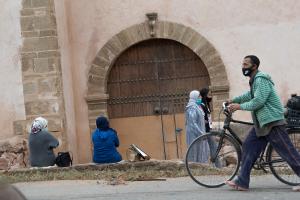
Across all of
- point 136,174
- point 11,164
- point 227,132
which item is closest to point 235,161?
point 227,132

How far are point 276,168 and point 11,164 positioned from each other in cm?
654

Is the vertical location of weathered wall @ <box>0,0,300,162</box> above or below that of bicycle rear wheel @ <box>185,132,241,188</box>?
above

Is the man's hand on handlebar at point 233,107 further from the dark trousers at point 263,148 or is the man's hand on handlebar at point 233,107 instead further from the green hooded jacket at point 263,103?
the dark trousers at point 263,148

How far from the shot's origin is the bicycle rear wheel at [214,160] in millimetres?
7422

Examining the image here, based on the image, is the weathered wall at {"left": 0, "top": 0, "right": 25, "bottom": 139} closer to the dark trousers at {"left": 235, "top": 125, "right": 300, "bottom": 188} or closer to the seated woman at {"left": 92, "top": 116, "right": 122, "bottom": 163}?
the seated woman at {"left": 92, "top": 116, "right": 122, "bottom": 163}

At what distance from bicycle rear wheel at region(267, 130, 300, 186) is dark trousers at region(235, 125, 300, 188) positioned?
0.23m

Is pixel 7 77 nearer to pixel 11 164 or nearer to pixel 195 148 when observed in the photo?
pixel 11 164

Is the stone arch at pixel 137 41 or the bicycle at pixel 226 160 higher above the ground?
the stone arch at pixel 137 41

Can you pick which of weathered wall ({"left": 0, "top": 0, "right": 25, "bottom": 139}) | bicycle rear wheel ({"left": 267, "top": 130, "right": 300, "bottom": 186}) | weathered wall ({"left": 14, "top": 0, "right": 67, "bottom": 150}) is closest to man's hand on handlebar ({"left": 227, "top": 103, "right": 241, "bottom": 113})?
bicycle rear wheel ({"left": 267, "top": 130, "right": 300, "bottom": 186})

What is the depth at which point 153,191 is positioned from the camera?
770 cm

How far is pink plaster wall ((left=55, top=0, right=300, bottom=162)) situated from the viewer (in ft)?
45.4

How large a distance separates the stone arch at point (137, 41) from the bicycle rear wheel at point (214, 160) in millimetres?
6239

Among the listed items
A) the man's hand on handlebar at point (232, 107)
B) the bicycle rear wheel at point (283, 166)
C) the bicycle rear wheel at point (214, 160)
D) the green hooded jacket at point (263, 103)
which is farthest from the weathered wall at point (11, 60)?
the green hooded jacket at point (263, 103)

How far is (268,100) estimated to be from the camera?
7086mm
